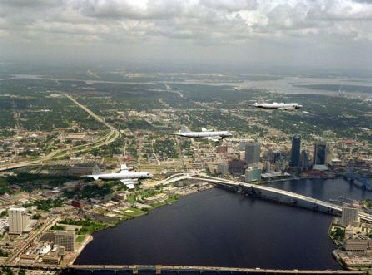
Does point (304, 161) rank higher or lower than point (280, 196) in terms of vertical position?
higher

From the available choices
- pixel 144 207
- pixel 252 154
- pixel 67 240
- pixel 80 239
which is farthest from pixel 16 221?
pixel 252 154

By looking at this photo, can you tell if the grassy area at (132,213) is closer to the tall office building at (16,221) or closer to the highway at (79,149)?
the tall office building at (16,221)

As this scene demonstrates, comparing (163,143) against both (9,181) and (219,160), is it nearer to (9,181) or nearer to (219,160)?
(219,160)

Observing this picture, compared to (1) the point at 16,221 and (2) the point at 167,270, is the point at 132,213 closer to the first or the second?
(1) the point at 16,221

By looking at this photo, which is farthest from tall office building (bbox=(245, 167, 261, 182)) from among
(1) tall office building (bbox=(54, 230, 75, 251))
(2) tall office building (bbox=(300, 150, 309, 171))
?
(1) tall office building (bbox=(54, 230, 75, 251))

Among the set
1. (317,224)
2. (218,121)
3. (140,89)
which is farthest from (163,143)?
(140,89)

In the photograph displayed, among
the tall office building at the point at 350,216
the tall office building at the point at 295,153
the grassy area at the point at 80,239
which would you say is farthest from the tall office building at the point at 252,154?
the grassy area at the point at 80,239
